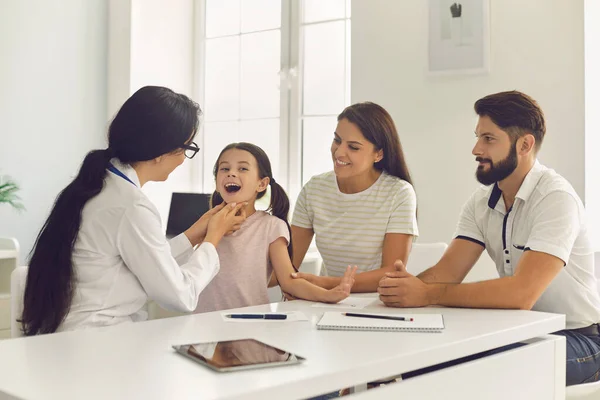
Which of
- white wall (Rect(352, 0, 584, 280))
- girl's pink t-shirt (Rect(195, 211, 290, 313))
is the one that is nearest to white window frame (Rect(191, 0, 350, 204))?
white wall (Rect(352, 0, 584, 280))

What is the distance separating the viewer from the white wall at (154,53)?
188 inches

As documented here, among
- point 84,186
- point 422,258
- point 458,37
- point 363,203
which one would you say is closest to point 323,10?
point 458,37

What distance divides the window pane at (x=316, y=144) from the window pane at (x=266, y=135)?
0.73 ft

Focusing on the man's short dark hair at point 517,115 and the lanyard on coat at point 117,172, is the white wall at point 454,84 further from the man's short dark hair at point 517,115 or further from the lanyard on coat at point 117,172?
the lanyard on coat at point 117,172

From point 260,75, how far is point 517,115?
2727 mm

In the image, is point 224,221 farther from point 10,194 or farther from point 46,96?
point 46,96

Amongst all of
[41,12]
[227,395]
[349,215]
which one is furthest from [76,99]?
[227,395]

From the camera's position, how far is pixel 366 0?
3.60m

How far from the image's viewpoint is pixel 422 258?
266 cm

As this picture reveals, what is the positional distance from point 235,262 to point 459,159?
1.55m

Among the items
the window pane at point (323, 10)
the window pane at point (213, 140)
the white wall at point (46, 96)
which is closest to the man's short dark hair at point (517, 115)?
the window pane at point (323, 10)

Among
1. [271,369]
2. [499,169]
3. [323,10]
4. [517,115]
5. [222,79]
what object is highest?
[323,10]

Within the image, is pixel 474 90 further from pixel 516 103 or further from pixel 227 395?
pixel 227 395

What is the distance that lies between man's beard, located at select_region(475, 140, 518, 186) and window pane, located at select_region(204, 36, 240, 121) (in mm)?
2837
